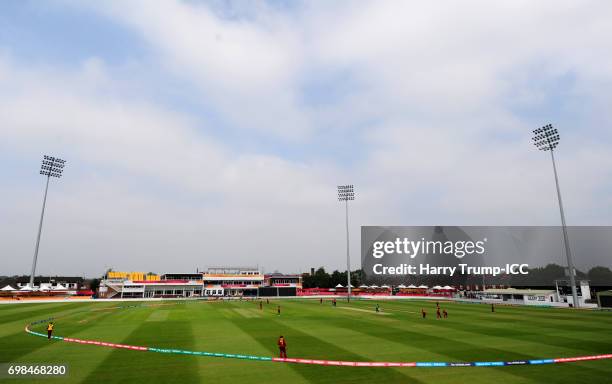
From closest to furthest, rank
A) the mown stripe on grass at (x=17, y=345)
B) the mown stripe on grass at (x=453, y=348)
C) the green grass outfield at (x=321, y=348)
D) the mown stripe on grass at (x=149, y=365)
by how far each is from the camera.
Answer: the mown stripe on grass at (x=149, y=365) → the green grass outfield at (x=321, y=348) → the mown stripe on grass at (x=453, y=348) → the mown stripe on grass at (x=17, y=345)

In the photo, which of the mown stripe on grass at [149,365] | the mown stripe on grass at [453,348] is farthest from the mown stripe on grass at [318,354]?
the mown stripe on grass at [453,348]

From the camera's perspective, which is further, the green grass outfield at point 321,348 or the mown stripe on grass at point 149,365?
the green grass outfield at point 321,348

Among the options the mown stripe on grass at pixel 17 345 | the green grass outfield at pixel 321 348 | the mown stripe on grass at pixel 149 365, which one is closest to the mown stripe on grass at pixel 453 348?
the green grass outfield at pixel 321 348

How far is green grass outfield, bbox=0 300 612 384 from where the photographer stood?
19797 mm

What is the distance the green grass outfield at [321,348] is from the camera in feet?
65.0

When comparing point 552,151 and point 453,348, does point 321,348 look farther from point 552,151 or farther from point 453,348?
point 552,151

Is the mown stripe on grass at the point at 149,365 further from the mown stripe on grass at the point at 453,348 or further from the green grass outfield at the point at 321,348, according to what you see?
the mown stripe on grass at the point at 453,348

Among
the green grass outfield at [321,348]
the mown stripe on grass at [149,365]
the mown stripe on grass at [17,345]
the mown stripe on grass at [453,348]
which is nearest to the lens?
the mown stripe on grass at [149,365]

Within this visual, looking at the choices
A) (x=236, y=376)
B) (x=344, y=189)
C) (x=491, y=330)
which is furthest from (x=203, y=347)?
(x=344, y=189)

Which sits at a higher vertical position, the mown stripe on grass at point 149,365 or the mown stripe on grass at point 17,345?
the mown stripe on grass at point 149,365

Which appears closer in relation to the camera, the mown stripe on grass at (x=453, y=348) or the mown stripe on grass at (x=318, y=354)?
the mown stripe on grass at (x=318, y=354)

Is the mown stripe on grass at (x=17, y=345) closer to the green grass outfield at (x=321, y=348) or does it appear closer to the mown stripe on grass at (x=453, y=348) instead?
the green grass outfield at (x=321, y=348)

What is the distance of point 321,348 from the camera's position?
28.1 metres

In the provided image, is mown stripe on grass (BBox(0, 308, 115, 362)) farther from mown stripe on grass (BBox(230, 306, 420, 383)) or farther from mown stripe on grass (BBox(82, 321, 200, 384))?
mown stripe on grass (BBox(230, 306, 420, 383))
